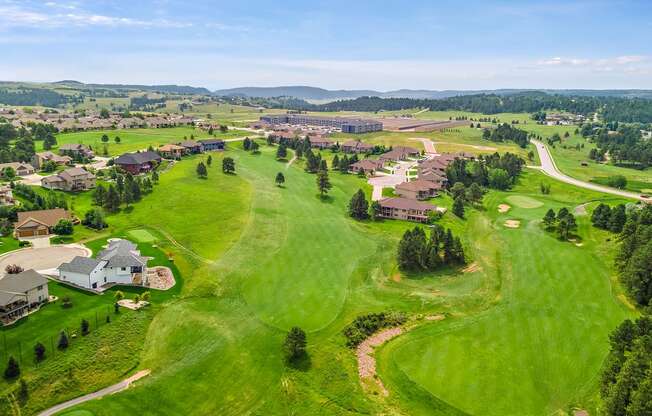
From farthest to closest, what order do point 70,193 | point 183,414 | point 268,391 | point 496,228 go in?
point 70,193 < point 496,228 < point 268,391 < point 183,414

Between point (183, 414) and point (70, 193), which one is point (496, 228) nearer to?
point (183, 414)

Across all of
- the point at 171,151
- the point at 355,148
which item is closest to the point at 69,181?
the point at 171,151

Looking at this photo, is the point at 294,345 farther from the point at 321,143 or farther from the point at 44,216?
the point at 321,143

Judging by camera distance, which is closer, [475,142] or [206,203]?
[206,203]

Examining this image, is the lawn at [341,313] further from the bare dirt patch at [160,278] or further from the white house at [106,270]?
the white house at [106,270]

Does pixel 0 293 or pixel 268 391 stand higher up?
pixel 0 293

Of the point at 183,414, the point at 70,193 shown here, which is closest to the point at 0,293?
the point at 183,414

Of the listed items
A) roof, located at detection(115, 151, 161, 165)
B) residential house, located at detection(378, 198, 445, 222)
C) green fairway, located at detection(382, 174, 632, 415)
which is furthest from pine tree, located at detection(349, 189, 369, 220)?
roof, located at detection(115, 151, 161, 165)

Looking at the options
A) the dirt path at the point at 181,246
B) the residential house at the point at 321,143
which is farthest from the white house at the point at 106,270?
the residential house at the point at 321,143
